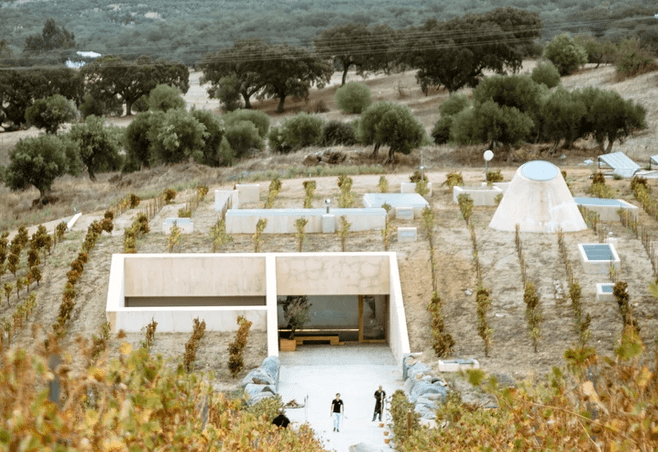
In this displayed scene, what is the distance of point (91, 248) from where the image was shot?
879 inches

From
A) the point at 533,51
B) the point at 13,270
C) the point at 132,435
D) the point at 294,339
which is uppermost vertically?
the point at 132,435

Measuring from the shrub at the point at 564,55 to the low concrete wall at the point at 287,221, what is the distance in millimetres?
40382

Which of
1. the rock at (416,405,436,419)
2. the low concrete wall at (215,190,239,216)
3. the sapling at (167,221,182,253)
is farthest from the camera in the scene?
the low concrete wall at (215,190,239,216)

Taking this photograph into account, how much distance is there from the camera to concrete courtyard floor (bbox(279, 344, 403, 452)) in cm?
1431

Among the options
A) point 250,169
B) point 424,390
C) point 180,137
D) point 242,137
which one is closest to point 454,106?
point 242,137

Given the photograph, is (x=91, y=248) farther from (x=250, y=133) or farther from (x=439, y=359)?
(x=250, y=133)

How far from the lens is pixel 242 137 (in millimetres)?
47062

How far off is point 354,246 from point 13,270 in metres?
7.77

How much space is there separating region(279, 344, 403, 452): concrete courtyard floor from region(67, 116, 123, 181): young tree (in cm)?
2467

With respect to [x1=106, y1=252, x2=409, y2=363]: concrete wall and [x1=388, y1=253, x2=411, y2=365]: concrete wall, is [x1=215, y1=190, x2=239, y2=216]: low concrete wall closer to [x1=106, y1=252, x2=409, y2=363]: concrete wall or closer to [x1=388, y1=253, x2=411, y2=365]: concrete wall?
[x1=106, y1=252, x2=409, y2=363]: concrete wall

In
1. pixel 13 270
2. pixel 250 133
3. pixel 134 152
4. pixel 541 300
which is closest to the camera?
pixel 541 300

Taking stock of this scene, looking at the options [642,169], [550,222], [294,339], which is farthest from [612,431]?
[642,169]

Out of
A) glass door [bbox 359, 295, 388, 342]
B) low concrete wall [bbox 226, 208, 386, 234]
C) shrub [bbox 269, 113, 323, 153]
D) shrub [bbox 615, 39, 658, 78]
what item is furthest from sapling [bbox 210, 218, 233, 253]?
shrub [bbox 615, 39, 658, 78]

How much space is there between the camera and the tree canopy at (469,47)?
59531mm
